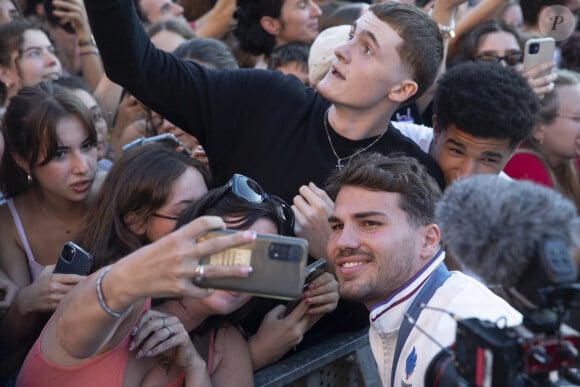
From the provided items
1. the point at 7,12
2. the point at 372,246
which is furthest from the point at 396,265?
the point at 7,12

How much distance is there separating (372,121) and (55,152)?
54.1 inches

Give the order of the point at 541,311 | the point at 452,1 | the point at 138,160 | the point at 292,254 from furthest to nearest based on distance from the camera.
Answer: the point at 452,1, the point at 138,160, the point at 292,254, the point at 541,311

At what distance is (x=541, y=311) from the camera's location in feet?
5.27

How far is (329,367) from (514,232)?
185 centimetres

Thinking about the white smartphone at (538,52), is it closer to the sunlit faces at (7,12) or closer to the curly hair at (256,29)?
the curly hair at (256,29)

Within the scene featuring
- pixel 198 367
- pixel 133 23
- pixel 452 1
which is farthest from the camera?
pixel 452 1

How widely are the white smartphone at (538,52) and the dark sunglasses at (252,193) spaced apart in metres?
2.07

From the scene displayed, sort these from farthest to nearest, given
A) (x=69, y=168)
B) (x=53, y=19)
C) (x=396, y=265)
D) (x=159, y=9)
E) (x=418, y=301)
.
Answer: (x=159, y=9), (x=53, y=19), (x=69, y=168), (x=396, y=265), (x=418, y=301)

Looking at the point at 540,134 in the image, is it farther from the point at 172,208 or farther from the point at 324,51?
the point at 172,208

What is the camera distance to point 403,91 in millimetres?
3518

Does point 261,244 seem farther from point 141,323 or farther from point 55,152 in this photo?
point 55,152

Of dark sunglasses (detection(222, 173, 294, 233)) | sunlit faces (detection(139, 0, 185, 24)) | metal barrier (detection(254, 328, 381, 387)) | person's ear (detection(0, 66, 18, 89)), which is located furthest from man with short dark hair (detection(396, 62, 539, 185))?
sunlit faces (detection(139, 0, 185, 24))

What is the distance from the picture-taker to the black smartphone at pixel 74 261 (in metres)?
2.83

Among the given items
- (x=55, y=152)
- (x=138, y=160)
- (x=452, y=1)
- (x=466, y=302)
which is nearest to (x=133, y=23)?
(x=138, y=160)
